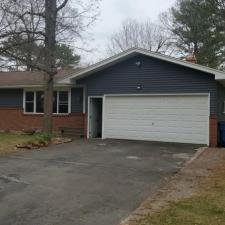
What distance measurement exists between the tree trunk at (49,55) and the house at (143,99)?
659 millimetres

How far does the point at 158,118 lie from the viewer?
1908cm

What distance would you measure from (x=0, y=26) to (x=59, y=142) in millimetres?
5758

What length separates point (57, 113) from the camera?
2273 cm

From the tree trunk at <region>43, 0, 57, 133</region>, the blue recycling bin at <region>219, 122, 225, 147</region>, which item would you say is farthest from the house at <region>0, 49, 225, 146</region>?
the tree trunk at <region>43, 0, 57, 133</region>

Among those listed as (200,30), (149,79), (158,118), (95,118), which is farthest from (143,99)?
(200,30)

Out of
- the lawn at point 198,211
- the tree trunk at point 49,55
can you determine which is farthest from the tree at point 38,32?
the lawn at point 198,211

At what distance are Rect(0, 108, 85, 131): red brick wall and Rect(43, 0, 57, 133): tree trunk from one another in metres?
1.92

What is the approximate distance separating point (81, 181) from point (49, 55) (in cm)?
1070

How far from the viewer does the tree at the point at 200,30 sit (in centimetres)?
3256

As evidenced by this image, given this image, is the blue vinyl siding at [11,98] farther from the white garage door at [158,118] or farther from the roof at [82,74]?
the white garage door at [158,118]

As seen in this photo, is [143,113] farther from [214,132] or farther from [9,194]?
[9,194]

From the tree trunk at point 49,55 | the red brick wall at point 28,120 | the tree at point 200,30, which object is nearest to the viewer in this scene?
the tree trunk at point 49,55

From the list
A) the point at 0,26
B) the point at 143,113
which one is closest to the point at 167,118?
the point at 143,113

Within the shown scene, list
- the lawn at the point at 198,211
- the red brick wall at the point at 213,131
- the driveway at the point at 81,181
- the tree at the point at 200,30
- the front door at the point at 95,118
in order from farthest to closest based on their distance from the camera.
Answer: the tree at the point at 200,30, the front door at the point at 95,118, the red brick wall at the point at 213,131, the driveway at the point at 81,181, the lawn at the point at 198,211
